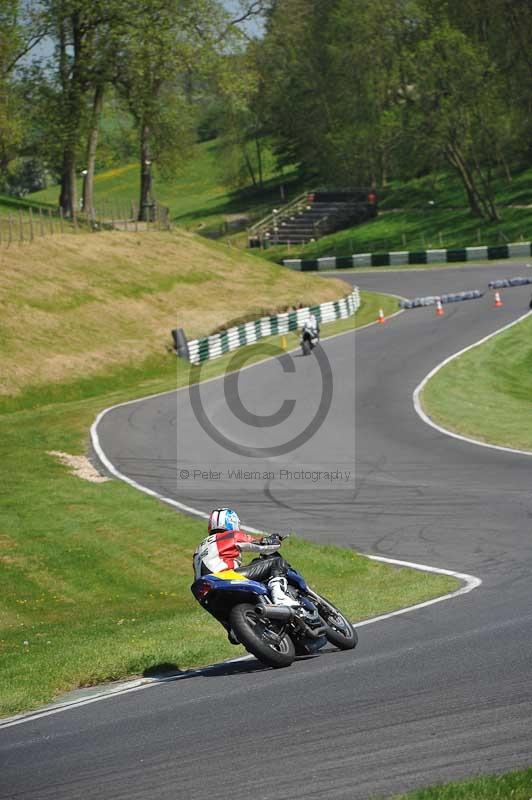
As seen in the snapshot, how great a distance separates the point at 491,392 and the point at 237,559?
2511 centimetres

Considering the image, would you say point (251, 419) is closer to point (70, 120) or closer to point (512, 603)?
point (512, 603)

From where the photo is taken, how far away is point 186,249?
6694 cm

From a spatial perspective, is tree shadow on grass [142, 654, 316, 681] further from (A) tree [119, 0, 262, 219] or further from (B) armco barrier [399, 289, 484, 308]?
(A) tree [119, 0, 262, 219]

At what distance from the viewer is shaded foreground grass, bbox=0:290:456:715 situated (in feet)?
39.6

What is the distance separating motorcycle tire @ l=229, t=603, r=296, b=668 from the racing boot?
27 centimetres

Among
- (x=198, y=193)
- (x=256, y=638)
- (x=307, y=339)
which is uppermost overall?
(x=198, y=193)

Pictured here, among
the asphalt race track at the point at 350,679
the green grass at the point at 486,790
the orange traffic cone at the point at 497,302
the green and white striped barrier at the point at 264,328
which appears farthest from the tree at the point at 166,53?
the green grass at the point at 486,790

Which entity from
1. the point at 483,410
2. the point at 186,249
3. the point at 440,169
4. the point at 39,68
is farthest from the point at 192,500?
the point at 440,169

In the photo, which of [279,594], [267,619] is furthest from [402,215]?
[267,619]

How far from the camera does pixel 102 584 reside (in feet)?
58.8

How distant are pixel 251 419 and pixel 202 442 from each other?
3.17 metres

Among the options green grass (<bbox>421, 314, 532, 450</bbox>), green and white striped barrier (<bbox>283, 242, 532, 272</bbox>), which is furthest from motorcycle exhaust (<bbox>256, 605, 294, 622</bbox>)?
green and white striped barrier (<bbox>283, 242, 532, 272</bbox>)

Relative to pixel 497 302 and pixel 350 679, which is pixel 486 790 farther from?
pixel 497 302

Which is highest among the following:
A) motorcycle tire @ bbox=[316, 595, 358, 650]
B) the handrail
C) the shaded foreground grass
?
the handrail
